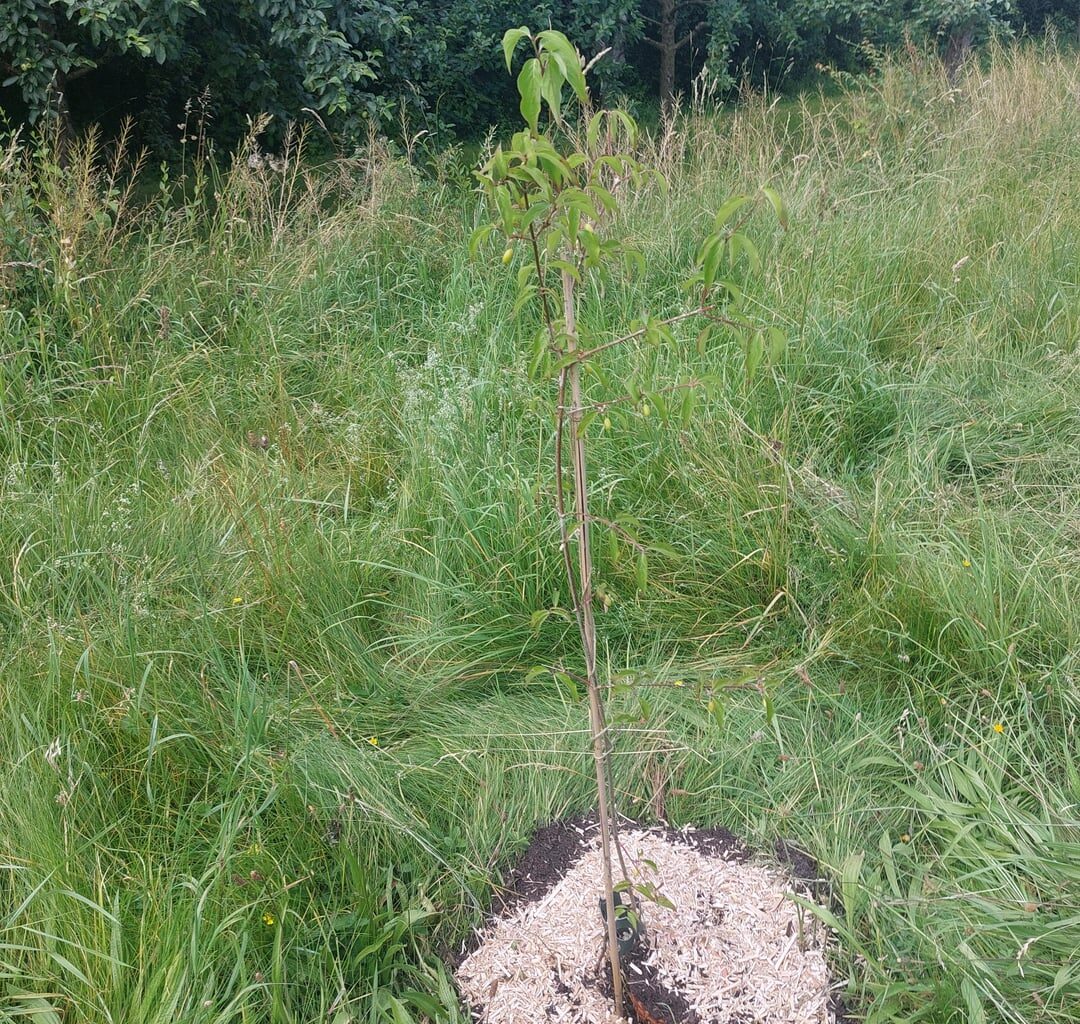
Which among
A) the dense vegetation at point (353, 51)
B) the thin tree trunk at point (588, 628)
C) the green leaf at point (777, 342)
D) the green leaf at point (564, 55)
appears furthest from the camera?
the dense vegetation at point (353, 51)

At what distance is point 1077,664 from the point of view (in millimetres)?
2229

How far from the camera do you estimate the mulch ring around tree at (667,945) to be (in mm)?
1734

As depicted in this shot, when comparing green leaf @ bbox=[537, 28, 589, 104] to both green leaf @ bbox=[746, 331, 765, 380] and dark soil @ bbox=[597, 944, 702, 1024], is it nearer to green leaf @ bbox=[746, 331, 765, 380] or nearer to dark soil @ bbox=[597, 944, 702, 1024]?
green leaf @ bbox=[746, 331, 765, 380]

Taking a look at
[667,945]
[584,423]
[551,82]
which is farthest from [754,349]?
→ [667,945]

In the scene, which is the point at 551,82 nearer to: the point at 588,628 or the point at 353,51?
the point at 588,628

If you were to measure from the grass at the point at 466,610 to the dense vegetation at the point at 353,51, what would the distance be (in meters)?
1.08

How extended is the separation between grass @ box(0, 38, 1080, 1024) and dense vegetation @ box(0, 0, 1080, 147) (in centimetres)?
108

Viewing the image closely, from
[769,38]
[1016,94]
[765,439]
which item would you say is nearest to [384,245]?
[765,439]

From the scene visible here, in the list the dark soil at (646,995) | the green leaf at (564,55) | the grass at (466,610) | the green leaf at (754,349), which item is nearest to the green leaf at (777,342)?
the green leaf at (754,349)

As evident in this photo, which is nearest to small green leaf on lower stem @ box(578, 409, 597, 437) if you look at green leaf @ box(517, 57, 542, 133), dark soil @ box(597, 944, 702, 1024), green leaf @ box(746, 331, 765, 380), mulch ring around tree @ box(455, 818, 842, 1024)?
green leaf @ box(746, 331, 765, 380)

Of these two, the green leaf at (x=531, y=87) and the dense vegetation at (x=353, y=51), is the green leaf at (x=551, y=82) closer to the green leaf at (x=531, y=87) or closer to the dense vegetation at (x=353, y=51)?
the green leaf at (x=531, y=87)

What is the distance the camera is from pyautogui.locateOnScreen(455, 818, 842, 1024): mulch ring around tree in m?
1.73

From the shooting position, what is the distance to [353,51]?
5.43m

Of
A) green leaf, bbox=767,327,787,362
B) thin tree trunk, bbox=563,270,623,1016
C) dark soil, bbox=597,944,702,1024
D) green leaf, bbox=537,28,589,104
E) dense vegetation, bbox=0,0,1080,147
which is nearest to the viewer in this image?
green leaf, bbox=537,28,589,104
